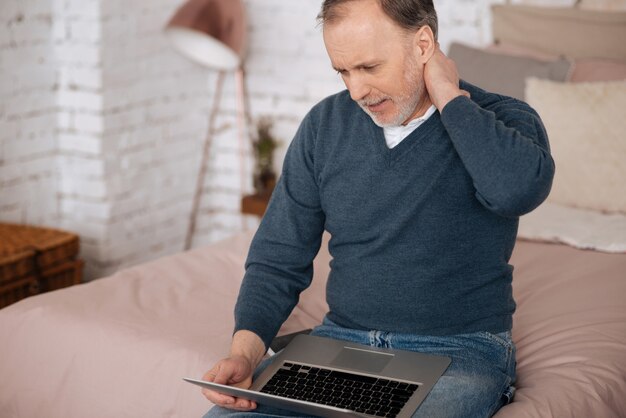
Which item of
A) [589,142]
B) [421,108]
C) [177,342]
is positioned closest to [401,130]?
[421,108]

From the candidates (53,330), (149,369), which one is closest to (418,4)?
(149,369)

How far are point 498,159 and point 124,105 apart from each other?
2426 mm

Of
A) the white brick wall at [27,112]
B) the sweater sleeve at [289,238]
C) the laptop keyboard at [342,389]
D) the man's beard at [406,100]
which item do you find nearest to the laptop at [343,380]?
the laptop keyboard at [342,389]

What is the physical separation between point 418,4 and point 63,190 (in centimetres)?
241

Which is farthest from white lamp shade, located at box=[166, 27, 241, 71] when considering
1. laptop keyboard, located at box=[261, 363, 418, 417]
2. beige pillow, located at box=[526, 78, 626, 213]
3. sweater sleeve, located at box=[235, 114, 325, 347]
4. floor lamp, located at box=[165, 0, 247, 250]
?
laptop keyboard, located at box=[261, 363, 418, 417]

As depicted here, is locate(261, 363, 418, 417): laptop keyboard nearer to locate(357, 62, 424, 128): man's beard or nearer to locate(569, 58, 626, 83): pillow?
locate(357, 62, 424, 128): man's beard

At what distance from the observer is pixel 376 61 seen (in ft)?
5.71

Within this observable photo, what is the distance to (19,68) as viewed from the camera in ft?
11.6

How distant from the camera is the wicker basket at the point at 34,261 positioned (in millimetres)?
3119

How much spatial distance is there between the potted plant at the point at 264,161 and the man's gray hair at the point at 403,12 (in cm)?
225

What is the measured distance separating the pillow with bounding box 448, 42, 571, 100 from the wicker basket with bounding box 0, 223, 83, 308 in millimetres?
1524

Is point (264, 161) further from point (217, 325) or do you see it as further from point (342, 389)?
point (342, 389)

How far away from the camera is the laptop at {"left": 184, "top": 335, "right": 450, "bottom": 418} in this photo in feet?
5.10

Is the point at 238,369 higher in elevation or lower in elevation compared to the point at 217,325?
higher
